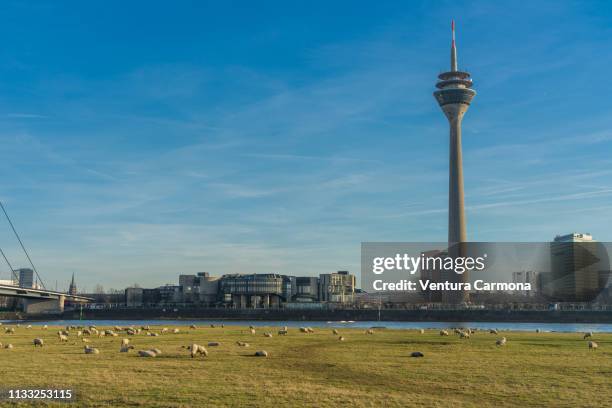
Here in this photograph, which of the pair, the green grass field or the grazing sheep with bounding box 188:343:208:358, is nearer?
the green grass field

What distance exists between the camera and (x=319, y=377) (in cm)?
3075

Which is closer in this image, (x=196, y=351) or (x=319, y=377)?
(x=319, y=377)

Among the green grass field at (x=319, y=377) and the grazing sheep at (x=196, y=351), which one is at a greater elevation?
the grazing sheep at (x=196, y=351)

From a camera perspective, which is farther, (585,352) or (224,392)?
(585,352)

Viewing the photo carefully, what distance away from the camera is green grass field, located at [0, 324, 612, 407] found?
24.6m

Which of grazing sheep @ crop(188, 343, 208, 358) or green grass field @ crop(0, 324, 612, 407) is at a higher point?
grazing sheep @ crop(188, 343, 208, 358)

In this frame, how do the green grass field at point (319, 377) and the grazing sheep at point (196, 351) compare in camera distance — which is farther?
the grazing sheep at point (196, 351)

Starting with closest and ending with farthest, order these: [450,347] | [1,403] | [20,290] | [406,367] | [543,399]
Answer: [1,403]
[543,399]
[406,367]
[450,347]
[20,290]

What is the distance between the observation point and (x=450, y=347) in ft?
160

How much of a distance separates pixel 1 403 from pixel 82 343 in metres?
27.5

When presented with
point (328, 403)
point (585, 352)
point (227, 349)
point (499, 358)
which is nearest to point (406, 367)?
point (499, 358)

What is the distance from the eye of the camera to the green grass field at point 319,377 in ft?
80.7

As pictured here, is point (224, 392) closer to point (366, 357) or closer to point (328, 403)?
point (328, 403)

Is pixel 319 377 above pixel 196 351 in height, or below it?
below
